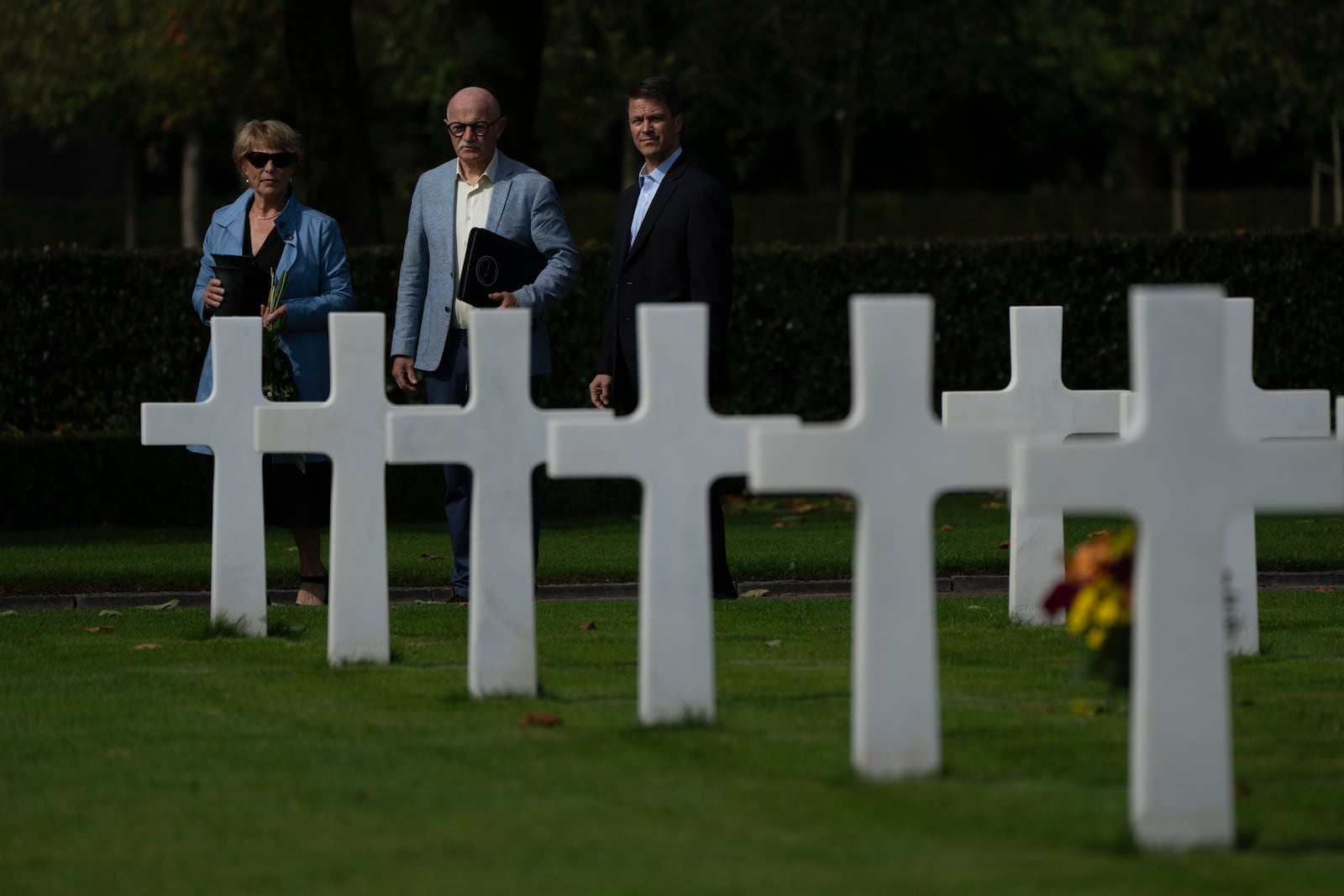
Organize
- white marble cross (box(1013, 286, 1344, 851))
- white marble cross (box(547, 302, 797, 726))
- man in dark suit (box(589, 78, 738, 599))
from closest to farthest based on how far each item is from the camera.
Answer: white marble cross (box(1013, 286, 1344, 851)) → white marble cross (box(547, 302, 797, 726)) → man in dark suit (box(589, 78, 738, 599))

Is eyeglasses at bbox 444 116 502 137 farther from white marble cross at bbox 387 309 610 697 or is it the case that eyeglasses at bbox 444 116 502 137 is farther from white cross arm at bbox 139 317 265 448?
white marble cross at bbox 387 309 610 697

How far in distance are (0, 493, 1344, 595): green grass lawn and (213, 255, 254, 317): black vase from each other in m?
2.23

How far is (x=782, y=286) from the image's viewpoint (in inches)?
660

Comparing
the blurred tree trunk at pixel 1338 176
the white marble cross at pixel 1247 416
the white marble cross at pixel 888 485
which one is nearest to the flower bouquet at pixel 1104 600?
the white marble cross at pixel 888 485

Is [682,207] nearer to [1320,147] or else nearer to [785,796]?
[785,796]

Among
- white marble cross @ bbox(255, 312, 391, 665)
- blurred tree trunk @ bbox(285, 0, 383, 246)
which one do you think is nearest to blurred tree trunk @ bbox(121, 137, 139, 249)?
blurred tree trunk @ bbox(285, 0, 383, 246)

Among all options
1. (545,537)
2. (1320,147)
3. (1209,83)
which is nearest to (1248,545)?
(545,537)

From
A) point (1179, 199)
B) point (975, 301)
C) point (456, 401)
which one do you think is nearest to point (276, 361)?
point (456, 401)

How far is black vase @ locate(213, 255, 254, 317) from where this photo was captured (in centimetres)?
913

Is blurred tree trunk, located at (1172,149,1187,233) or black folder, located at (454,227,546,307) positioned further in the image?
blurred tree trunk, located at (1172,149,1187,233)

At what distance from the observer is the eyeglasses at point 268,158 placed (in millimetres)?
9125

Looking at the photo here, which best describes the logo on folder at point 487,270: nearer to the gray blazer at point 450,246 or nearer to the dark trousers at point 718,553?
the gray blazer at point 450,246

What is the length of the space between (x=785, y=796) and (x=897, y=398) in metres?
0.96

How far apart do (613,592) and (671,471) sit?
4.89 m
